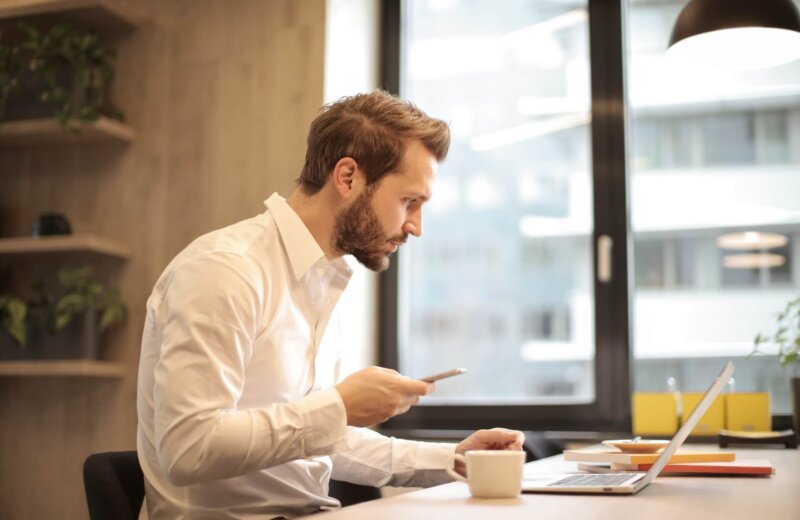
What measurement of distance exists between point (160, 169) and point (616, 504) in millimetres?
2739

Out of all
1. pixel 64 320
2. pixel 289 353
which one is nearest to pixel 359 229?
pixel 289 353

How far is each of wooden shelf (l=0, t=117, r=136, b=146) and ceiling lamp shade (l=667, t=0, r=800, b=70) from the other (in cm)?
204

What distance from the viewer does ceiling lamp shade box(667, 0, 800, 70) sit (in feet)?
8.17

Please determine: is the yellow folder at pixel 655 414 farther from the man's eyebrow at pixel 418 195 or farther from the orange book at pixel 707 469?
the man's eyebrow at pixel 418 195

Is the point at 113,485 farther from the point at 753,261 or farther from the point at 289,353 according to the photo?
the point at 753,261

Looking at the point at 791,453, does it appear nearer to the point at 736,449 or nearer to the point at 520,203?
the point at 736,449

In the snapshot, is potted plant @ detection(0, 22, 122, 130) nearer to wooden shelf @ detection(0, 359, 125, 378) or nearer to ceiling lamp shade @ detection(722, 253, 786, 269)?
wooden shelf @ detection(0, 359, 125, 378)

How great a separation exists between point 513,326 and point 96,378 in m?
1.62

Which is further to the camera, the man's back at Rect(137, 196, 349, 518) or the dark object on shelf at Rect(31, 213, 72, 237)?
the dark object on shelf at Rect(31, 213, 72, 237)

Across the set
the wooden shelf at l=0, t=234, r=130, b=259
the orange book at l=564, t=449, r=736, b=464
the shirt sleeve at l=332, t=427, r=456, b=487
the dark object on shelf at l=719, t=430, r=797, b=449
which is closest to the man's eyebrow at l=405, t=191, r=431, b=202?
the shirt sleeve at l=332, t=427, r=456, b=487

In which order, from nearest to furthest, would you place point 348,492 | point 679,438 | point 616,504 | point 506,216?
point 616,504
point 679,438
point 348,492
point 506,216

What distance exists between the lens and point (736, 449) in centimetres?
271

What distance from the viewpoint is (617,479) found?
1.52m

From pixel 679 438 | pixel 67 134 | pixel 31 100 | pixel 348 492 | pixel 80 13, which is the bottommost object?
pixel 348 492
